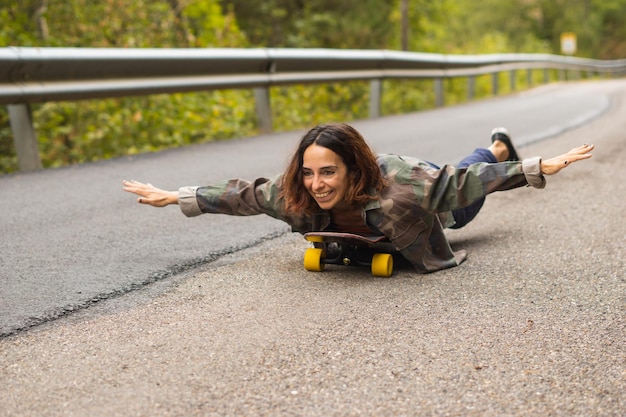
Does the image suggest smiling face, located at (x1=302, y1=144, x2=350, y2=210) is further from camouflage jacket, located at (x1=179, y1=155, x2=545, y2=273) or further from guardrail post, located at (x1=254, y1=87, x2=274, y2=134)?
guardrail post, located at (x1=254, y1=87, x2=274, y2=134)

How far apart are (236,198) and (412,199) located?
0.89 metres

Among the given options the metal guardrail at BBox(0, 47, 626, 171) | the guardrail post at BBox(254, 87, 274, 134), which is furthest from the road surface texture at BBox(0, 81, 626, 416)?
the guardrail post at BBox(254, 87, 274, 134)

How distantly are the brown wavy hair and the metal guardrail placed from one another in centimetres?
360

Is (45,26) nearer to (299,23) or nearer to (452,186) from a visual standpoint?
(452,186)

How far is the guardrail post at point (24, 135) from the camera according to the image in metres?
6.71

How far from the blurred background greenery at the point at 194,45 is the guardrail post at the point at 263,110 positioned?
28.7 inches

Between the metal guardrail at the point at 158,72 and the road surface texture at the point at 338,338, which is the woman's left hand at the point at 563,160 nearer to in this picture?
the road surface texture at the point at 338,338

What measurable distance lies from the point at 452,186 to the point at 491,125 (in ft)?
22.7

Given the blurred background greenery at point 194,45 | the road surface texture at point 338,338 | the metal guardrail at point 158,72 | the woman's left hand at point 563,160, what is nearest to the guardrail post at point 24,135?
the metal guardrail at point 158,72

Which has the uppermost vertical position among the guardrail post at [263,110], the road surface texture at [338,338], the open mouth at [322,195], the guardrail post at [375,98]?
the open mouth at [322,195]

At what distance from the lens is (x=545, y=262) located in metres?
3.89

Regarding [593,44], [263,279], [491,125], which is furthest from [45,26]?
[593,44]

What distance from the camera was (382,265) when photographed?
3699 mm

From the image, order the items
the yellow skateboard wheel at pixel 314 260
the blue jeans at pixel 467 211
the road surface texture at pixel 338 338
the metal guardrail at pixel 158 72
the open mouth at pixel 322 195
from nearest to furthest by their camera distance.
Answer: the road surface texture at pixel 338 338 < the open mouth at pixel 322 195 < the yellow skateboard wheel at pixel 314 260 < the blue jeans at pixel 467 211 < the metal guardrail at pixel 158 72
